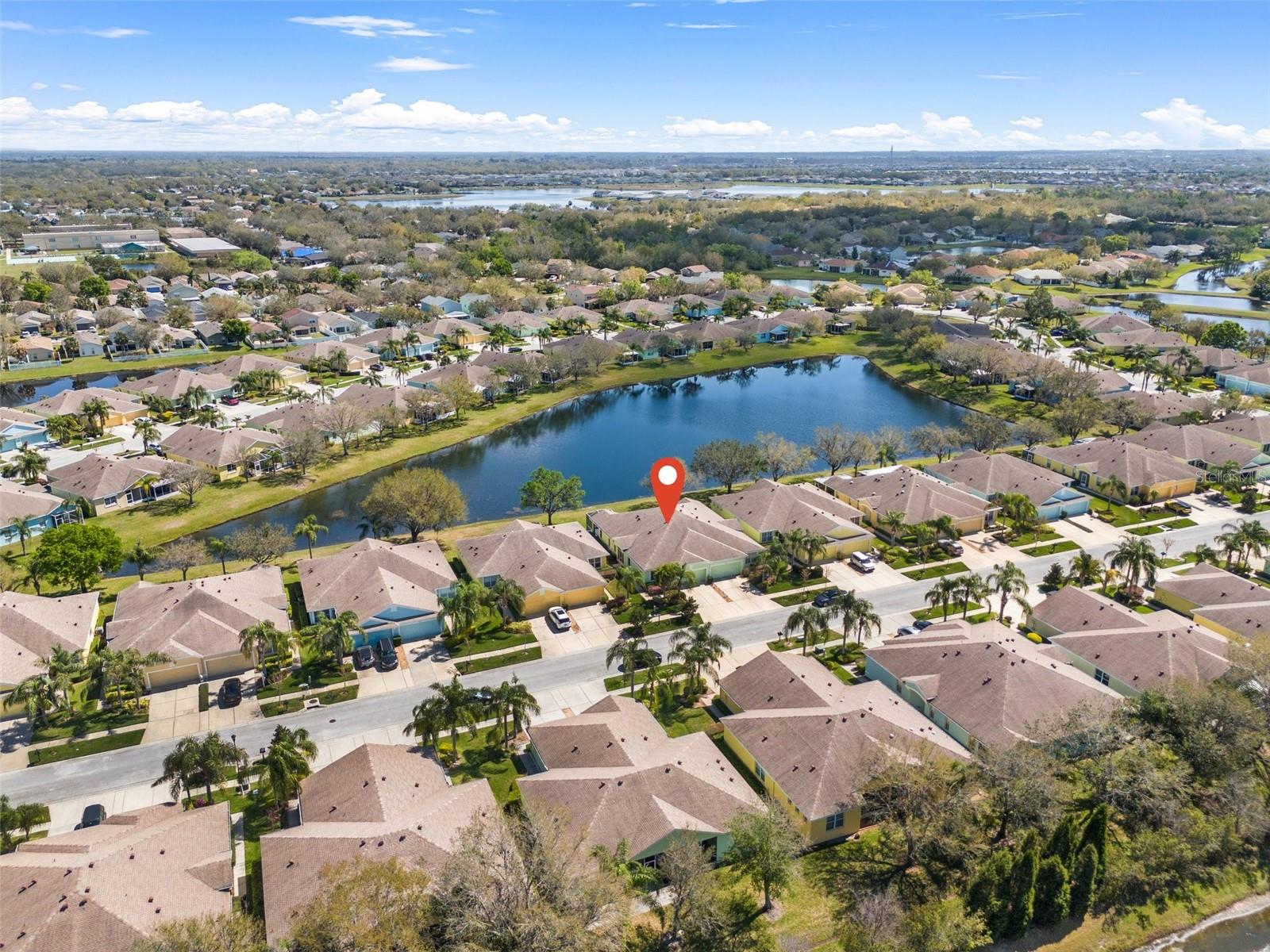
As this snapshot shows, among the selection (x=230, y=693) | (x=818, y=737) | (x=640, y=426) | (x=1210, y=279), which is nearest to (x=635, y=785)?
(x=818, y=737)

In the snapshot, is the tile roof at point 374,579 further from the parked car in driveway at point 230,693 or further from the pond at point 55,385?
the pond at point 55,385

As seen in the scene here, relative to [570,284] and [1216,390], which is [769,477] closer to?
[1216,390]

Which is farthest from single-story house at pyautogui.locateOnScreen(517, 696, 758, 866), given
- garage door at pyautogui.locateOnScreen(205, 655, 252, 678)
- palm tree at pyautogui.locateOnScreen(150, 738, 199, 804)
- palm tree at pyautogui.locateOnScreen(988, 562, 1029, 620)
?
palm tree at pyautogui.locateOnScreen(988, 562, 1029, 620)

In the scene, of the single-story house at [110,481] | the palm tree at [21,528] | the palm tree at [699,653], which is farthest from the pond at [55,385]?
the palm tree at [699,653]

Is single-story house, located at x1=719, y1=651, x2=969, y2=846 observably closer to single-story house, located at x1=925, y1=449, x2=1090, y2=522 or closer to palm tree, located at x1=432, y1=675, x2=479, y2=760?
palm tree, located at x1=432, y1=675, x2=479, y2=760

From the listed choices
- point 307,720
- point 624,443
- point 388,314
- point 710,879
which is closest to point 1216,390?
point 624,443

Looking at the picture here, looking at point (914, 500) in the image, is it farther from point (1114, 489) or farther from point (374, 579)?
point (374, 579)
